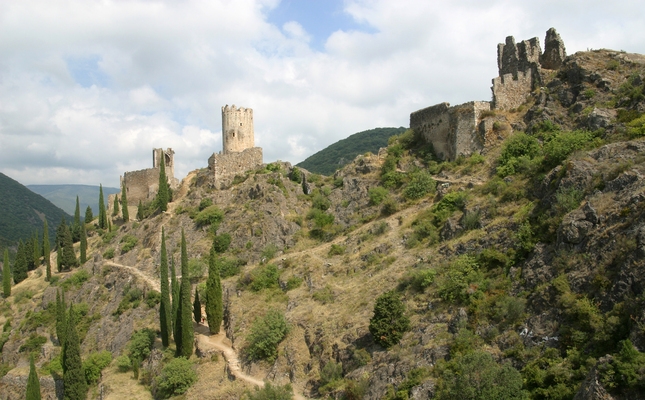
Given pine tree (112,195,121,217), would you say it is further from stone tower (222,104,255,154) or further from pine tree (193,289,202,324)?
pine tree (193,289,202,324)

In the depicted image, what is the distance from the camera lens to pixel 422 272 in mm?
26219

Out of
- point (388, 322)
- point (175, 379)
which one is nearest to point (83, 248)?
point (175, 379)

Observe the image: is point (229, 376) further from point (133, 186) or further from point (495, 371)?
point (133, 186)

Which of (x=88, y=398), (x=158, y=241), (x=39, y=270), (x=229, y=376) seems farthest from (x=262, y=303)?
(x=39, y=270)

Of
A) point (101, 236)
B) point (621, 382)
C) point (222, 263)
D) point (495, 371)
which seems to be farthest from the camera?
point (101, 236)

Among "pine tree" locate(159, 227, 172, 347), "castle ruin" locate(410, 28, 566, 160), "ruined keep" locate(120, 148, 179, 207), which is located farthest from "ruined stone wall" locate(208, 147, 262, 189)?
"castle ruin" locate(410, 28, 566, 160)

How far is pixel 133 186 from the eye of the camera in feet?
191

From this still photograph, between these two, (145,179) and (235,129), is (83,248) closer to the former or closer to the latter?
(145,179)

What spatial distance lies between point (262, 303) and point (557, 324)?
17650 millimetres

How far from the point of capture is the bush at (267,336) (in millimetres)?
28531

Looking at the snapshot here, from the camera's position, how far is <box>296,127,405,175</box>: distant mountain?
267ft

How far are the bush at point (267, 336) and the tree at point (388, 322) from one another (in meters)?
6.08

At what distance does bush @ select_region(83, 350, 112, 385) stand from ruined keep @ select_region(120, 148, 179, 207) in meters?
23.5

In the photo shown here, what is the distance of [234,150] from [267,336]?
2557 cm
